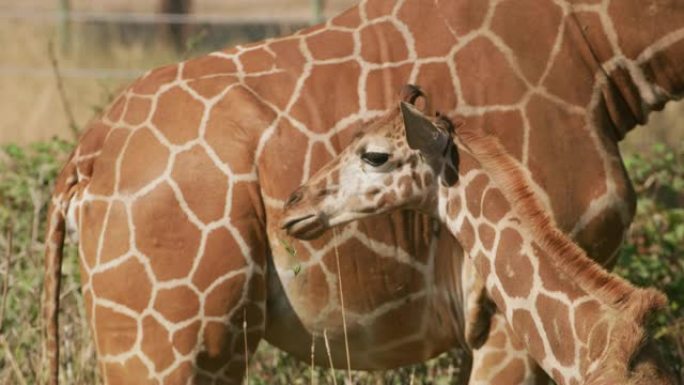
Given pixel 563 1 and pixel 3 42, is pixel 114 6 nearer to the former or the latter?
pixel 3 42

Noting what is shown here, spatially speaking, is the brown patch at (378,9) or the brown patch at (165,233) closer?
the brown patch at (165,233)

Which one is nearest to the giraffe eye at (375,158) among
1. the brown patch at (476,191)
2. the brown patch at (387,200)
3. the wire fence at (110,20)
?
the brown patch at (387,200)

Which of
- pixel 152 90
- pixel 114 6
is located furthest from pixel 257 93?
pixel 114 6

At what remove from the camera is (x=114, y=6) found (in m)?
25.5

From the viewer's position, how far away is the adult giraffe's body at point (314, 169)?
266 inches

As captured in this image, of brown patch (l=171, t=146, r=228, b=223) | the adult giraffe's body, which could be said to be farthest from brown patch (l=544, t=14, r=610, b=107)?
brown patch (l=171, t=146, r=228, b=223)

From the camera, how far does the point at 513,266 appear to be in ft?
20.4

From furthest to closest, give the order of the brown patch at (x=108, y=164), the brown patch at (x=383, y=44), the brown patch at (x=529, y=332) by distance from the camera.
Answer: the brown patch at (x=383, y=44) → the brown patch at (x=108, y=164) → the brown patch at (x=529, y=332)

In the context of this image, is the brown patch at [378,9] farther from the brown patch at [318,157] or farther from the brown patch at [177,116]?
the brown patch at [177,116]

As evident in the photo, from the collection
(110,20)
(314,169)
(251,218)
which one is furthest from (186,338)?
(110,20)

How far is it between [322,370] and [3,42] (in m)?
11.5

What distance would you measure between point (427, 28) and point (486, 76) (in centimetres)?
35

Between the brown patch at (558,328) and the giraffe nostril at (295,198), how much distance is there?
0.99 metres

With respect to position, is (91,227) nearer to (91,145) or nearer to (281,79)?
(91,145)
